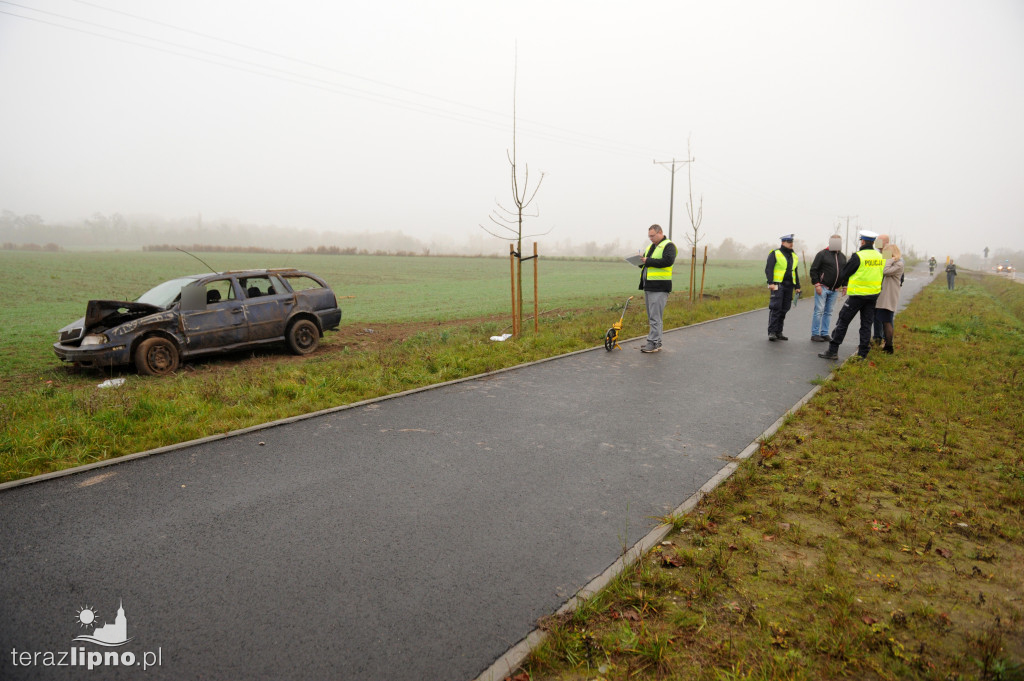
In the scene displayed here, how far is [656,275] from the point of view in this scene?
9.35 metres

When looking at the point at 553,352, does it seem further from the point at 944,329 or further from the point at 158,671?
the point at 944,329

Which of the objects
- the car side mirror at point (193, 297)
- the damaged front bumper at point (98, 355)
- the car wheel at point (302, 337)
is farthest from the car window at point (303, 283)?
the damaged front bumper at point (98, 355)

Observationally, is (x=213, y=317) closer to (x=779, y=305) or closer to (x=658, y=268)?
(x=658, y=268)

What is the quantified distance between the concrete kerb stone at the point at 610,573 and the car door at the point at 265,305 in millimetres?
9080

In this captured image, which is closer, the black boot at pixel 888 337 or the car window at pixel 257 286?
the black boot at pixel 888 337

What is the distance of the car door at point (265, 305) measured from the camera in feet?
33.8

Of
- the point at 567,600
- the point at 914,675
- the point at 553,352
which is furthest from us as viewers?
the point at 553,352

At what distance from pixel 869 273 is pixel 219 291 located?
37.8 ft

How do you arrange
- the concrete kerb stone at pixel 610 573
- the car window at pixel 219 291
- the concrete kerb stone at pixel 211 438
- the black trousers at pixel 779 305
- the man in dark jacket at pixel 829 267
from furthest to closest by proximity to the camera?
the black trousers at pixel 779 305
the man in dark jacket at pixel 829 267
the car window at pixel 219 291
the concrete kerb stone at pixel 211 438
the concrete kerb stone at pixel 610 573

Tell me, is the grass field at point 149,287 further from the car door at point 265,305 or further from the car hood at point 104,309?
the car door at point 265,305

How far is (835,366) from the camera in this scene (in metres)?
8.59

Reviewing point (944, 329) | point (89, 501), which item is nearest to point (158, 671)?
point (89, 501)

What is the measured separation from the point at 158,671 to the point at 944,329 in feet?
Result: 46.9

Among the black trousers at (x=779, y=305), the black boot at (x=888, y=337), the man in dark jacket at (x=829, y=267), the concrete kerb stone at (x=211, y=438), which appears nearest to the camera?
the concrete kerb stone at (x=211, y=438)
